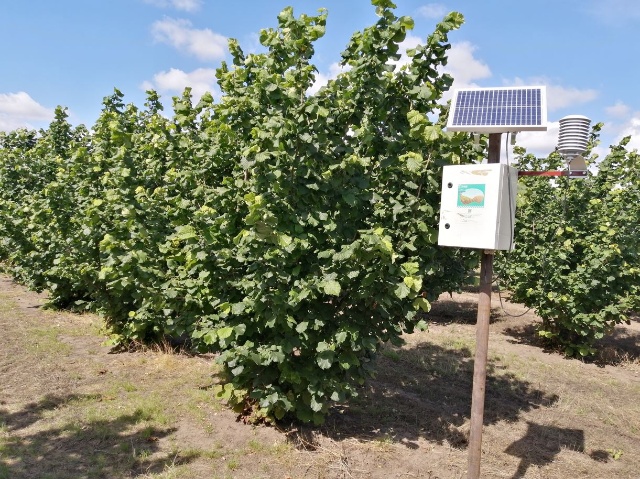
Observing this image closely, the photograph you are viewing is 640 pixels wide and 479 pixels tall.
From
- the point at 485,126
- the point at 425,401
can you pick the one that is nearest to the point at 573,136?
the point at 485,126

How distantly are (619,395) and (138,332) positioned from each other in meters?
7.09

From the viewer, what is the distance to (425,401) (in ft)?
20.2

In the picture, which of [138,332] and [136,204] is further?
[138,332]

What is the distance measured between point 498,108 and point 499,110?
0.03m

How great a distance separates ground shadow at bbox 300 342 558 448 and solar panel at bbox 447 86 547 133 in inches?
122

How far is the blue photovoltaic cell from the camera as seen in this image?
3.71 m

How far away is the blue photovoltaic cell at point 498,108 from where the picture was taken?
371 cm

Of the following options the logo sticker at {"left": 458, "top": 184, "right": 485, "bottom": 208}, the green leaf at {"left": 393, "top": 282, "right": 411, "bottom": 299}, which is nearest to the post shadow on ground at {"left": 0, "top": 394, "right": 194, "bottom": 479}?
the green leaf at {"left": 393, "top": 282, "right": 411, "bottom": 299}

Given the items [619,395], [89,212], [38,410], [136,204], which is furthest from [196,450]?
[619,395]

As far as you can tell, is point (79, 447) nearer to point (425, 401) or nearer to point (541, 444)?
point (425, 401)

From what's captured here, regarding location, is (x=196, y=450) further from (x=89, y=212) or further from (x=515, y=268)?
(x=515, y=268)

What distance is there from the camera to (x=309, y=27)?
4.04 meters

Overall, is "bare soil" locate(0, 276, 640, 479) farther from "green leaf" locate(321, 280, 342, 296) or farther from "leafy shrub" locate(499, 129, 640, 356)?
"green leaf" locate(321, 280, 342, 296)

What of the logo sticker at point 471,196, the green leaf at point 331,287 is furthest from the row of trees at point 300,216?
the logo sticker at point 471,196
